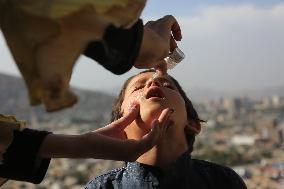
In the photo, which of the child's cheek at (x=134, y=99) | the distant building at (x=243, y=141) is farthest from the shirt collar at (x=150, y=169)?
the distant building at (x=243, y=141)

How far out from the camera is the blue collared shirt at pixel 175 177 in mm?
961

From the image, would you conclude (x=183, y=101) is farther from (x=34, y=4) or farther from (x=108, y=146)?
(x=34, y=4)

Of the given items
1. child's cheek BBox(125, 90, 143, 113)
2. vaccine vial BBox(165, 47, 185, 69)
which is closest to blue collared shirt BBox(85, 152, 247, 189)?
child's cheek BBox(125, 90, 143, 113)

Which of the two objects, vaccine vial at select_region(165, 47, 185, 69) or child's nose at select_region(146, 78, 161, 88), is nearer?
vaccine vial at select_region(165, 47, 185, 69)

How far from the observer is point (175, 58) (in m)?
0.80

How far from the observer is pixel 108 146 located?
29.6 inches

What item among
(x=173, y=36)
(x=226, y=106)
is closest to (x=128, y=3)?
(x=173, y=36)

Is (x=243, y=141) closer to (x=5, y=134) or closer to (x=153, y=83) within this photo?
(x=153, y=83)

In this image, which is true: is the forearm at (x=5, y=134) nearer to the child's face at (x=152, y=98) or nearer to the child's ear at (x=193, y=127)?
the child's face at (x=152, y=98)

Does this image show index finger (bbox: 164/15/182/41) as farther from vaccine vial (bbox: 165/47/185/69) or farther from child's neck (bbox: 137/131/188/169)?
child's neck (bbox: 137/131/188/169)

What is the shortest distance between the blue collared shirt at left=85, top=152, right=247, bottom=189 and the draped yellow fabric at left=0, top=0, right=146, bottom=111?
1.47 feet

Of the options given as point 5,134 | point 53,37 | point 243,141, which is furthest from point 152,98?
point 243,141

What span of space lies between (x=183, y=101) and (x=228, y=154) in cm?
1752

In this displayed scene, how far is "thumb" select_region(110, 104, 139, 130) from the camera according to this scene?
0.90 meters
